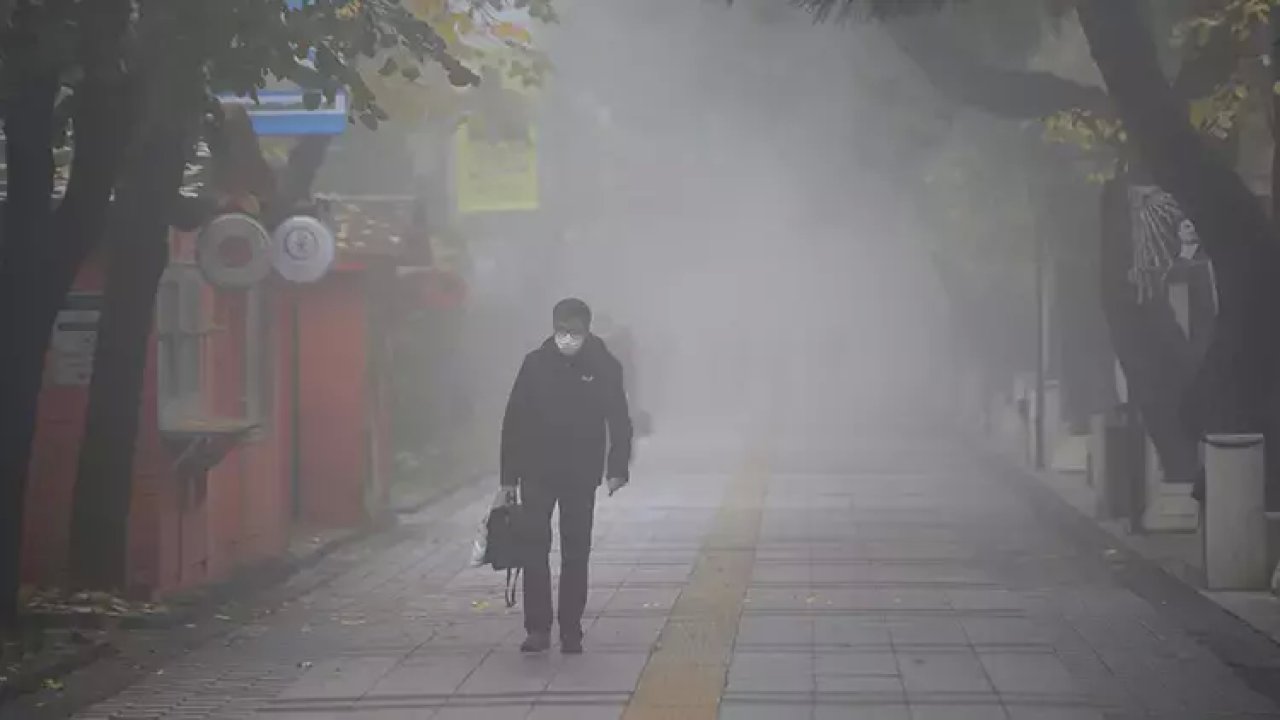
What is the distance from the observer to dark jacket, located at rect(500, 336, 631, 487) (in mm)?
11445

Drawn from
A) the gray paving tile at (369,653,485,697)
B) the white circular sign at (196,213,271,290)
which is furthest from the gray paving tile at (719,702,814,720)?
the white circular sign at (196,213,271,290)

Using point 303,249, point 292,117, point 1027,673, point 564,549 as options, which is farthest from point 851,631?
point 292,117

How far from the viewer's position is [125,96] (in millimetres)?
12242

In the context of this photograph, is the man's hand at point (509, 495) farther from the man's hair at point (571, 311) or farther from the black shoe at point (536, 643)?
the man's hair at point (571, 311)

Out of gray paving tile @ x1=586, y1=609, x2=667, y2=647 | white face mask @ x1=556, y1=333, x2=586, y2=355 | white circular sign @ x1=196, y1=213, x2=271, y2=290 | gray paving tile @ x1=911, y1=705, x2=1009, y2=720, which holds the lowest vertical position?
gray paving tile @ x1=586, y1=609, x2=667, y2=647

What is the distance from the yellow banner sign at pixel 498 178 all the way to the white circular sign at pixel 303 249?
9.14 metres

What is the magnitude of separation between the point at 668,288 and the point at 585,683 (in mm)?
66556

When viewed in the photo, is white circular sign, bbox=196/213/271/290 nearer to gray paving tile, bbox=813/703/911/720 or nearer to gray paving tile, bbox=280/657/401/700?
gray paving tile, bbox=280/657/401/700

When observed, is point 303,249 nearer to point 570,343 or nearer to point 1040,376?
point 570,343

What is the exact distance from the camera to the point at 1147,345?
19297mm

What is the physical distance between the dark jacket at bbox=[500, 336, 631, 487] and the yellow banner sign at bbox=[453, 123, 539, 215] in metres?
14.5

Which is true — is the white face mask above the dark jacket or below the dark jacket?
above

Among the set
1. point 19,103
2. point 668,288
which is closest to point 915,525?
point 19,103

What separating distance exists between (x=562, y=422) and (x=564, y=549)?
0.70 meters
